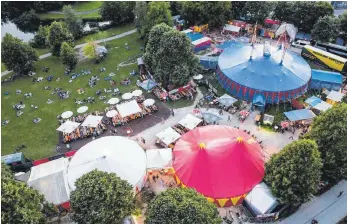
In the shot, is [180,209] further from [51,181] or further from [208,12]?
[208,12]

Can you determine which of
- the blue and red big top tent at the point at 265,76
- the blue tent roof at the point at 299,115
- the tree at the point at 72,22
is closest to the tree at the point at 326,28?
the blue and red big top tent at the point at 265,76

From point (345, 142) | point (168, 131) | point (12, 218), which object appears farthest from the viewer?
point (168, 131)

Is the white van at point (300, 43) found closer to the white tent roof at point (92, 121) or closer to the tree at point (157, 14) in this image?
the tree at point (157, 14)

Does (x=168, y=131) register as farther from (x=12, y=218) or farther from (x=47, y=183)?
(x=12, y=218)

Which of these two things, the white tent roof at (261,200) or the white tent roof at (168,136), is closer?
the white tent roof at (261,200)

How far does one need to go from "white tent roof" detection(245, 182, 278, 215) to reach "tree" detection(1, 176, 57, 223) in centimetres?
1921

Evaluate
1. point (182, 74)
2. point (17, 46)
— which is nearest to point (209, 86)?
point (182, 74)

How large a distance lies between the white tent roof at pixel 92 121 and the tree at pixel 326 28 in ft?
132

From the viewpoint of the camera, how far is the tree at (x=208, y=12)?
58.5 m

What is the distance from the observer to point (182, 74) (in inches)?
1729

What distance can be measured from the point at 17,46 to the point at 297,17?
50028 millimetres

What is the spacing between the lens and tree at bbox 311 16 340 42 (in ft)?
172

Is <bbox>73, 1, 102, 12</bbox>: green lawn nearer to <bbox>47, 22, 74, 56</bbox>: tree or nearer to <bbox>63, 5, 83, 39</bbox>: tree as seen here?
<bbox>63, 5, 83, 39</bbox>: tree

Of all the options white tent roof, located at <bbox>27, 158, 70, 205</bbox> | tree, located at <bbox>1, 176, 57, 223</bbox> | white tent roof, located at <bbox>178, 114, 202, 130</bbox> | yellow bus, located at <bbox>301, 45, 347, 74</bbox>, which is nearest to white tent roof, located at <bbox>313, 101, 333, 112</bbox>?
yellow bus, located at <bbox>301, 45, 347, 74</bbox>
